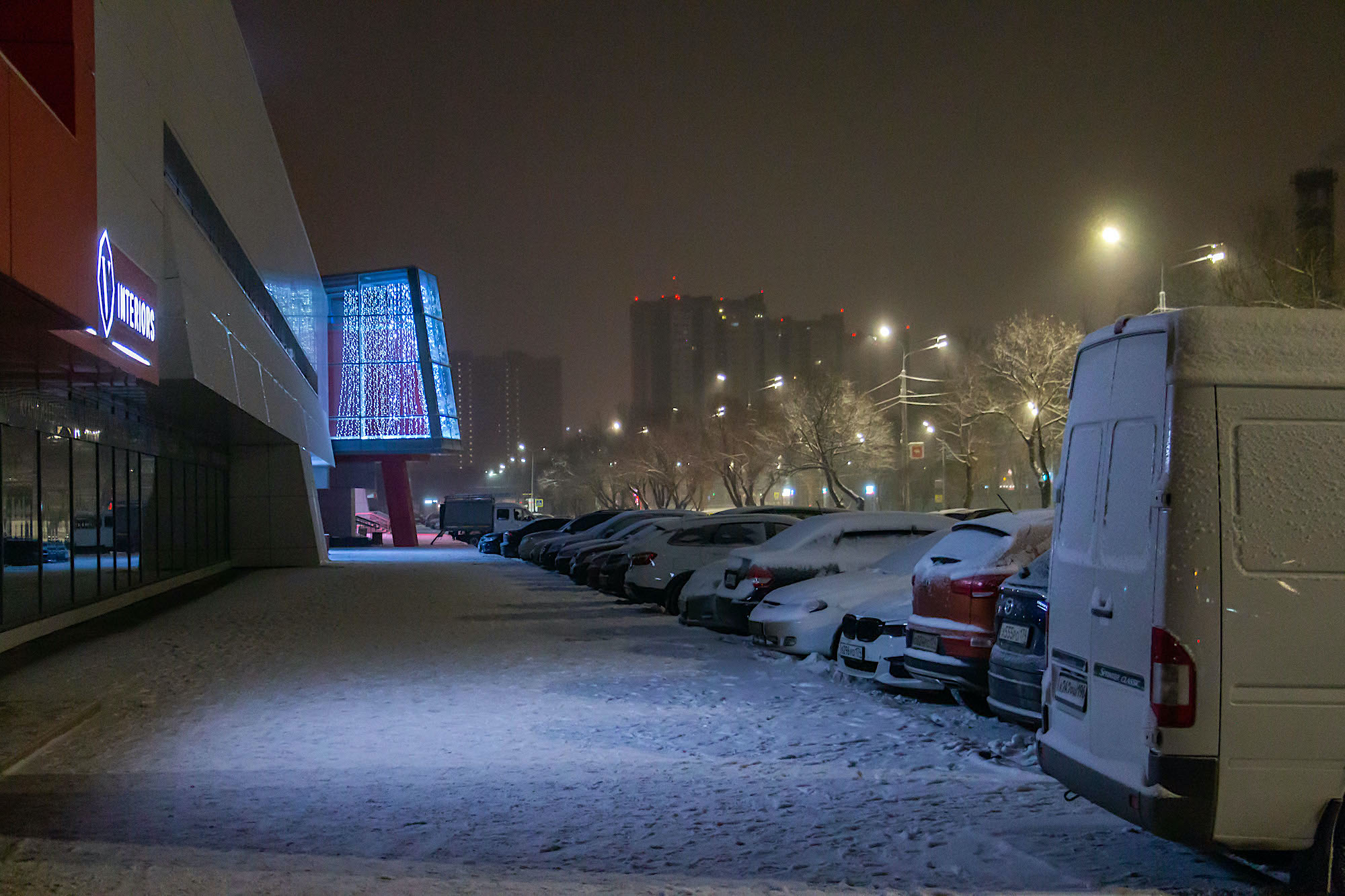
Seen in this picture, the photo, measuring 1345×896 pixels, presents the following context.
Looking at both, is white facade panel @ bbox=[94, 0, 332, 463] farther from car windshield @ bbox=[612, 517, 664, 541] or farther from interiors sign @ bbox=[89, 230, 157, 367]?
car windshield @ bbox=[612, 517, 664, 541]

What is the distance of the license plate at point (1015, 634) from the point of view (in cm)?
673

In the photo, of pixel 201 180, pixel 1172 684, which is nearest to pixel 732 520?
pixel 201 180

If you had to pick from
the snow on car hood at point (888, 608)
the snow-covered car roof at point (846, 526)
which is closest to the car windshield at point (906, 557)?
the snow on car hood at point (888, 608)

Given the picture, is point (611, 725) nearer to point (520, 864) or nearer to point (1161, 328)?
point (520, 864)

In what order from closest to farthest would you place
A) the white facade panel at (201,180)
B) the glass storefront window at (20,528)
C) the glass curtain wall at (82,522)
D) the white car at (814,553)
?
the white car at (814,553) < the glass storefront window at (20,528) < the glass curtain wall at (82,522) < the white facade panel at (201,180)

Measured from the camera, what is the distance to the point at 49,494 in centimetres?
1538

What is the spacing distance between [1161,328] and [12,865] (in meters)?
5.82

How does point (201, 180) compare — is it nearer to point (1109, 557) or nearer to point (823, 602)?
point (823, 602)

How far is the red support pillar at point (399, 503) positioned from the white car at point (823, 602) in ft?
164

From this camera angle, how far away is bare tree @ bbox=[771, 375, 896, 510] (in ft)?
162

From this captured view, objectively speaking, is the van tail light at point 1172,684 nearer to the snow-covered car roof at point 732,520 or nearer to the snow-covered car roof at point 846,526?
the snow-covered car roof at point 846,526

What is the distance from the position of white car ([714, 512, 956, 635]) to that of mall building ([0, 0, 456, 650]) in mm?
7525

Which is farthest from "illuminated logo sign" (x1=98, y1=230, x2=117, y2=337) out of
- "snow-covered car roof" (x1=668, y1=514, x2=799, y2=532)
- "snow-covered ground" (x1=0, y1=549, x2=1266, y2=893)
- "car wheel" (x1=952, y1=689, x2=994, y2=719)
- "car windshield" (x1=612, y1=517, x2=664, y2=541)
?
"car windshield" (x1=612, y1=517, x2=664, y2=541)

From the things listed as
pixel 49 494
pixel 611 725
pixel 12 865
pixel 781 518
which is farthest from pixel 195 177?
pixel 12 865
